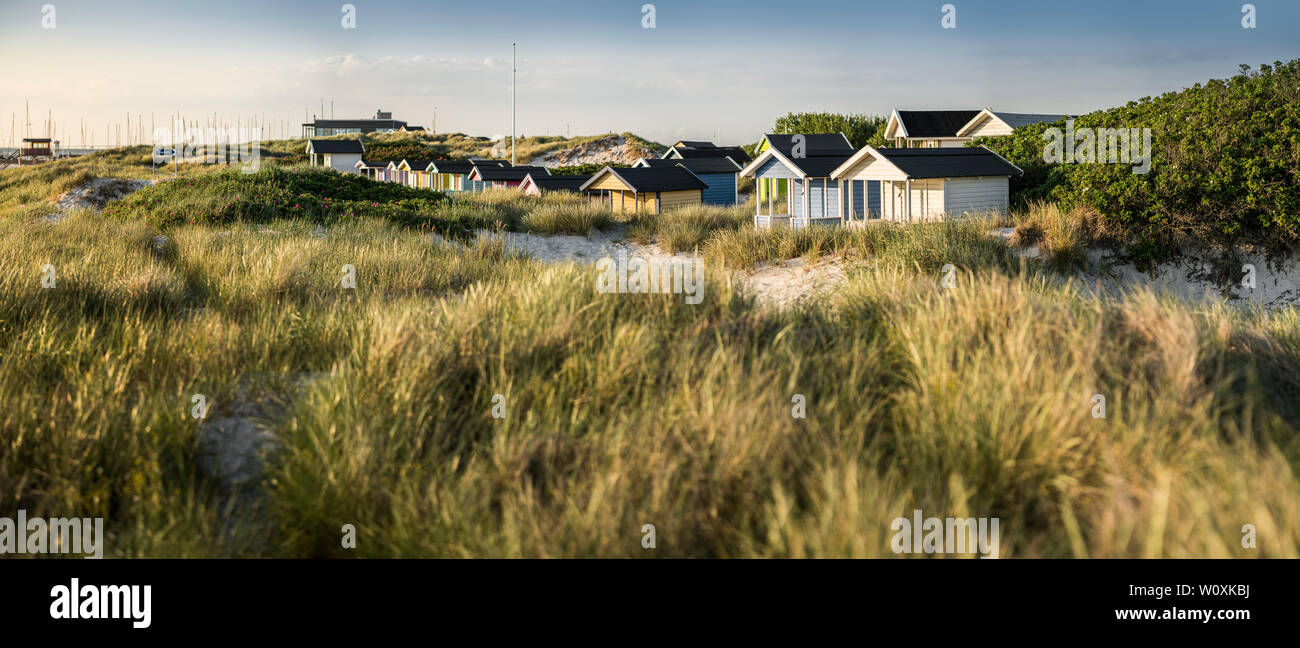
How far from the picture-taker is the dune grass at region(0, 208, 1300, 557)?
385 cm

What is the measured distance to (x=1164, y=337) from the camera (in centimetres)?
571

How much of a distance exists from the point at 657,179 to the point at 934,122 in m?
20.1

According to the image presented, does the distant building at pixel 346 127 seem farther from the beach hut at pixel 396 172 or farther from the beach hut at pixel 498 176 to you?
the beach hut at pixel 498 176

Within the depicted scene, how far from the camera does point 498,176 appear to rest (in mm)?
49219

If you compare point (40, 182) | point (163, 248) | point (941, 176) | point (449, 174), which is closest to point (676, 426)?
point (163, 248)

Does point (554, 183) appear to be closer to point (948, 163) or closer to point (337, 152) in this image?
point (948, 163)

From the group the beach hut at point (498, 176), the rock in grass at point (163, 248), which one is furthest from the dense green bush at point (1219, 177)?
the beach hut at point (498, 176)

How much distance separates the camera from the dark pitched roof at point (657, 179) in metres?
36.0

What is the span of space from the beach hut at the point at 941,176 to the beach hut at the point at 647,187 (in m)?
9.88

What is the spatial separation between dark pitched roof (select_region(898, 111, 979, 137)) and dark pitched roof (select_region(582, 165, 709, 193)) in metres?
16.1
